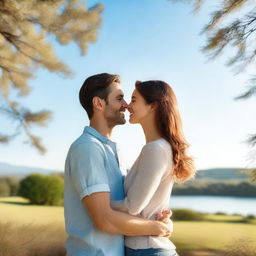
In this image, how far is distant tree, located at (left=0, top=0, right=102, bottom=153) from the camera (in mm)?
5043

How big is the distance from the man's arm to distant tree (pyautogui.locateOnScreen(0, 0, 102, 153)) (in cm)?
403

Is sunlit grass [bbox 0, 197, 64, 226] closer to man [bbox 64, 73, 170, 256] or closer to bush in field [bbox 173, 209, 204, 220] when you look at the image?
bush in field [bbox 173, 209, 204, 220]

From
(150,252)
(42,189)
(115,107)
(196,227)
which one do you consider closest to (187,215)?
(196,227)

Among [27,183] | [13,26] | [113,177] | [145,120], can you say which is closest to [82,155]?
[113,177]

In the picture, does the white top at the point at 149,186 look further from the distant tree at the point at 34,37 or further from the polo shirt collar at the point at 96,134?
the distant tree at the point at 34,37

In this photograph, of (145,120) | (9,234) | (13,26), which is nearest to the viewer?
(145,120)

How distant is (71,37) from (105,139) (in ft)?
13.2

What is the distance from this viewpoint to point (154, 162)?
4.45 feet

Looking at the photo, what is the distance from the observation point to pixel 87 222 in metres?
1.42

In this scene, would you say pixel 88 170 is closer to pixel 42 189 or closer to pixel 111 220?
pixel 111 220

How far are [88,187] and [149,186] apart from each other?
19 centimetres

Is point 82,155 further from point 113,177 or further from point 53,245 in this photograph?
point 53,245

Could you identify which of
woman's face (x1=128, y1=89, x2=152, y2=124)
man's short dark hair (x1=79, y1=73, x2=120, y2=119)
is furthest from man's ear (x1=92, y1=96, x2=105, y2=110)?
woman's face (x1=128, y1=89, x2=152, y2=124)

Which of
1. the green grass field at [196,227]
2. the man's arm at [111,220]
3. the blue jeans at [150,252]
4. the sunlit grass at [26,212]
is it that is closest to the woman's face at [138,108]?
the man's arm at [111,220]
